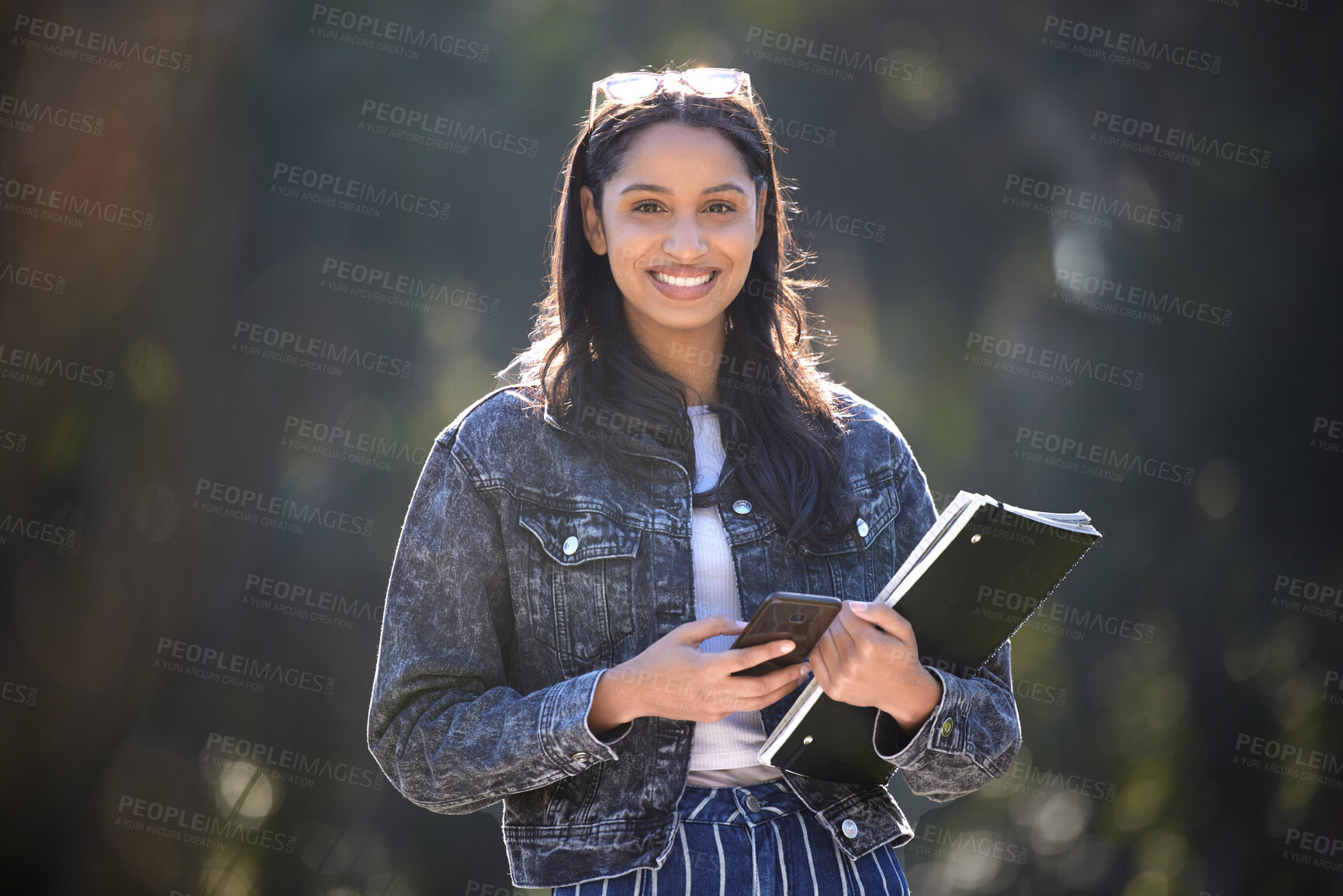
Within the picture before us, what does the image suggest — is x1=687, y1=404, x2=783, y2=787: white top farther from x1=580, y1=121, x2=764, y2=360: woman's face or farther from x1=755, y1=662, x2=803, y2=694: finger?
x1=580, y1=121, x2=764, y2=360: woman's face

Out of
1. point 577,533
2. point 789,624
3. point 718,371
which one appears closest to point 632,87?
point 718,371

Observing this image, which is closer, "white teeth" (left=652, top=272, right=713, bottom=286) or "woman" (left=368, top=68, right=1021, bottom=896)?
"woman" (left=368, top=68, right=1021, bottom=896)

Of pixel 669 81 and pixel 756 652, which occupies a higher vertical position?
pixel 669 81

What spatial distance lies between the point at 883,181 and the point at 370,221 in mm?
1974

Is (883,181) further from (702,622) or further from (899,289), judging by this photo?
(702,622)

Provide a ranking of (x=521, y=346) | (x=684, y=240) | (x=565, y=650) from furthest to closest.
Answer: (x=521, y=346), (x=684, y=240), (x=565, y=650)

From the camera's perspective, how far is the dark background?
404 cm

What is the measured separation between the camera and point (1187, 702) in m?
4.41

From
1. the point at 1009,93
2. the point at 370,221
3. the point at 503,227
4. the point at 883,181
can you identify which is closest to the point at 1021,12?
the point at 1009,93

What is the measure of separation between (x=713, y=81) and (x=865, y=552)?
0.77 m

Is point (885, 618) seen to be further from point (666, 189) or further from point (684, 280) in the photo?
point (666, 189)

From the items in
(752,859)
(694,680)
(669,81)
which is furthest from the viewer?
(669,81)

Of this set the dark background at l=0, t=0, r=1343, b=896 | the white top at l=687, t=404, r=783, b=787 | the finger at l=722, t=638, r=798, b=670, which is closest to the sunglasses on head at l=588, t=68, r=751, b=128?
the white top at l=687, t=404, r=783, b=787

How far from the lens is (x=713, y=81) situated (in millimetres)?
1801
